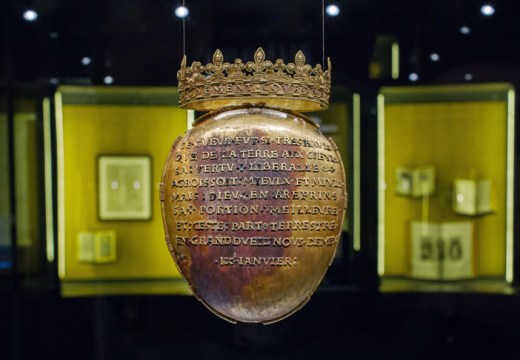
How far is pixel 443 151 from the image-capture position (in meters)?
4.73

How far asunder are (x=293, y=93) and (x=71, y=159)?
212cm

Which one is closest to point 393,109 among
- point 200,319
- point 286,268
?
point 200,319

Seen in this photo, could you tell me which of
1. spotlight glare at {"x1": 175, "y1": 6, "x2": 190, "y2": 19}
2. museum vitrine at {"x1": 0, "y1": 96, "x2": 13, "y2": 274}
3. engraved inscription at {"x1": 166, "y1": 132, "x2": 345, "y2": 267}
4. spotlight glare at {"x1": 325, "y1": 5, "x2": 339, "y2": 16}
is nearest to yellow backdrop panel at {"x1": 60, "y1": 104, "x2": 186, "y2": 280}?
museum vitrine at {"x1": 0, "y1": 96, "x2": 13, "y2": 274}

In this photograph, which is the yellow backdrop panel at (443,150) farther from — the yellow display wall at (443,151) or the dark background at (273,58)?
the dark background at (273,58)

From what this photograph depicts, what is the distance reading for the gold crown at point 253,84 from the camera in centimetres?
299

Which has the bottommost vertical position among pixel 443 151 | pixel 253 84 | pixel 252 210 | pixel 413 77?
pixel 252 210

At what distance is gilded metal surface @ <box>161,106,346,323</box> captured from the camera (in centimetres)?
287

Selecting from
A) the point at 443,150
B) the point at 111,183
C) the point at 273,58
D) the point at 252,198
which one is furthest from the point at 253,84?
the point at 443,150

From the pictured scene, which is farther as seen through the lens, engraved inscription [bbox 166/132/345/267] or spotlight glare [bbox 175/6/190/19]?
spotlight glare [bbox 175/6/190/19]

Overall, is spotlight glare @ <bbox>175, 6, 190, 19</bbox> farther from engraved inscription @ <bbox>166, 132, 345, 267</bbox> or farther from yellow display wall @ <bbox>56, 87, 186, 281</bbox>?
engraved inscription @ <bbox>166, 132, 345, 267</bbox>

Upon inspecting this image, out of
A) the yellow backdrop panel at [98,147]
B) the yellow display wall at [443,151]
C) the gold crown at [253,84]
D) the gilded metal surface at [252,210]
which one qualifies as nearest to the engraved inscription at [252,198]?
the gilded metal surface at [252,210]

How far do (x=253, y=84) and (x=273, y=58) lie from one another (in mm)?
1703

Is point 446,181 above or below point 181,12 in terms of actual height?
below

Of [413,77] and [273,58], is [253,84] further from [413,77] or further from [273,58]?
[413,77]
